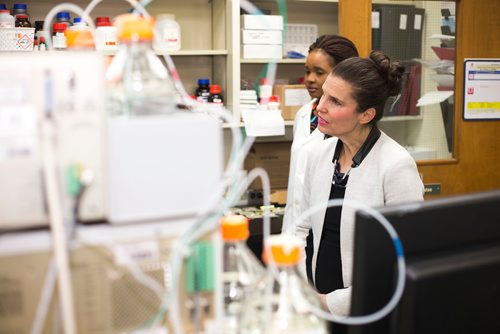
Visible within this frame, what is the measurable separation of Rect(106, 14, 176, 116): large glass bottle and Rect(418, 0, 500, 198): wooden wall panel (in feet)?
7.90

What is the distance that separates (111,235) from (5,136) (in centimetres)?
19

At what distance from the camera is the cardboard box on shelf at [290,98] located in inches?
130

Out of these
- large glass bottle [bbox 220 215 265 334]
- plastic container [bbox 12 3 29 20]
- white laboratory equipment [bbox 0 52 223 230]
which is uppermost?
plastic container [bbox 12 3 29 20]

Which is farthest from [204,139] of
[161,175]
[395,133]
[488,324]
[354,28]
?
[395,133]

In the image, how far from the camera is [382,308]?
884 millimetres

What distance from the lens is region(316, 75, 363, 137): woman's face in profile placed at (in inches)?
78.3

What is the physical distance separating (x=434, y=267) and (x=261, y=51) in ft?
8.08

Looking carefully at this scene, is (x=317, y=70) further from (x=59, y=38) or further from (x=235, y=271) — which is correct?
(x=235, y=271)

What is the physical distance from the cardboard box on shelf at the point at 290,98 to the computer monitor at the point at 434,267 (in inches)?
94.5

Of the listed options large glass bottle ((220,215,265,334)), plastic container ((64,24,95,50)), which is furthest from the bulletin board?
plastic container ((64,24,95,50))

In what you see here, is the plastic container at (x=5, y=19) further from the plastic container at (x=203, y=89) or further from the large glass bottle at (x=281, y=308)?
the large glass bottle at (x=281, y=308)

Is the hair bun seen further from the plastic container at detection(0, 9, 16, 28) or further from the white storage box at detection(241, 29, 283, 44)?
the plastic container at detection(0, 9, 16, 28)

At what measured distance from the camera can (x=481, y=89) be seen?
3.16m

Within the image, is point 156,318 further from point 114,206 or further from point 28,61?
point 28,61
